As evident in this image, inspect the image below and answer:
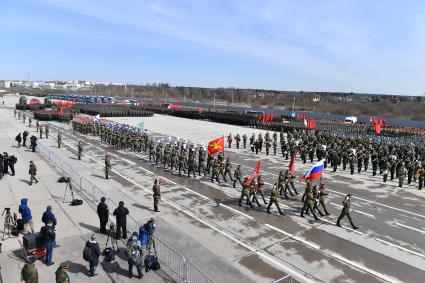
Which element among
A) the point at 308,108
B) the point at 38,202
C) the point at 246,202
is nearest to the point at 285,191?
the point at 246,202

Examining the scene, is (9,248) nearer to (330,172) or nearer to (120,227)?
(120,227)

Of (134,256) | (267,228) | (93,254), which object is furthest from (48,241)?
(267,228)

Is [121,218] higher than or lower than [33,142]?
higher

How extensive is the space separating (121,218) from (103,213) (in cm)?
81

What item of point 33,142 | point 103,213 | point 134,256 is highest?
point 103,213

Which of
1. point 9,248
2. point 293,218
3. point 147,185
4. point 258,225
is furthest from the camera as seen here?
point 147,185

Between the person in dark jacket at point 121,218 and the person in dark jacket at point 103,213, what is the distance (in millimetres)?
516

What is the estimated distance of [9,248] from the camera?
34.4ft

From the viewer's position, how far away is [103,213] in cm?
1162

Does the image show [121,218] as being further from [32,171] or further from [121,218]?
[32,171]

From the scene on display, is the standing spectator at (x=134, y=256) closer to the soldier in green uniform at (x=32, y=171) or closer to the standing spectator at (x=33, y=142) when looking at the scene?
the soldier in green uniform at (x=32, y=171)

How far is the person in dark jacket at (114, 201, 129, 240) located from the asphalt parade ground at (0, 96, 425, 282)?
1138mm

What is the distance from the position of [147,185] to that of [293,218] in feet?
25.5

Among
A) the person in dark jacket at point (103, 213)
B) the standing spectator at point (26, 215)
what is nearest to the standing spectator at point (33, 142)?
the standing spectator at point (26, 215)
